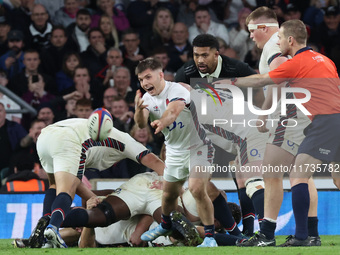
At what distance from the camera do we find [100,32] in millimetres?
12172

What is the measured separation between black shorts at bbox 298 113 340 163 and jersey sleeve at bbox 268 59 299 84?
418mm

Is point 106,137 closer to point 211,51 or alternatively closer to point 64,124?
point 64,124

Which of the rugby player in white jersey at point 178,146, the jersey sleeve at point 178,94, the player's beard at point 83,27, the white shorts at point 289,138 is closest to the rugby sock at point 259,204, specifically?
the rugby player in white jersey at point 178,146

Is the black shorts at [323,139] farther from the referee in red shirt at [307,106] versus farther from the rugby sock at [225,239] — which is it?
the rugby sock at [225,239]

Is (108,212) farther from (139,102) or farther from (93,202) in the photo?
(139,102)

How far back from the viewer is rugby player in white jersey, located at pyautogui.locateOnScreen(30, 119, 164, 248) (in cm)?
739

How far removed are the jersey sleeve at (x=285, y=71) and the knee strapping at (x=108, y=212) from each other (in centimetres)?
216

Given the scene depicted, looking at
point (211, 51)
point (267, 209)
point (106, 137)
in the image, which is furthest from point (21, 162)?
point (267, 209)

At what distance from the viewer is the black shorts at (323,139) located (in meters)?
6.41

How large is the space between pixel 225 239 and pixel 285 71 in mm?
1762

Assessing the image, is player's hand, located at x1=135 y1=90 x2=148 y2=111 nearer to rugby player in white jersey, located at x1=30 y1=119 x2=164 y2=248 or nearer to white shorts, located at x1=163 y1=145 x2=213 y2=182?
white shorts, located at x1=163 y1=145 x2=213 y2=182

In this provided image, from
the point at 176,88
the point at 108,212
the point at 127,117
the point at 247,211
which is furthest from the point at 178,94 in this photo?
the point at 127,117

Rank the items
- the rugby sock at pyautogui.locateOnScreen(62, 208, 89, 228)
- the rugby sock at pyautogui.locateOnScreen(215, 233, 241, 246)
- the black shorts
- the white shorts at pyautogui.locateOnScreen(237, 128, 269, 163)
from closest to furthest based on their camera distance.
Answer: the black shorts < the rugby sock at pyautogui.locateOnScreen(215, 233, 241, 246) < the rugby sock at pyautogui.locateOnScreen(62, 208, 89, 228) < the white shorts at pyautogui.locateOnScreen(237, 128, 269, 163)

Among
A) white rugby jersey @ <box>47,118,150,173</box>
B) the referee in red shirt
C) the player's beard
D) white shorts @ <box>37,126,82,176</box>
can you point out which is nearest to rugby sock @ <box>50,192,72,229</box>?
white shorts @ <box>37,126,82,176</box>
